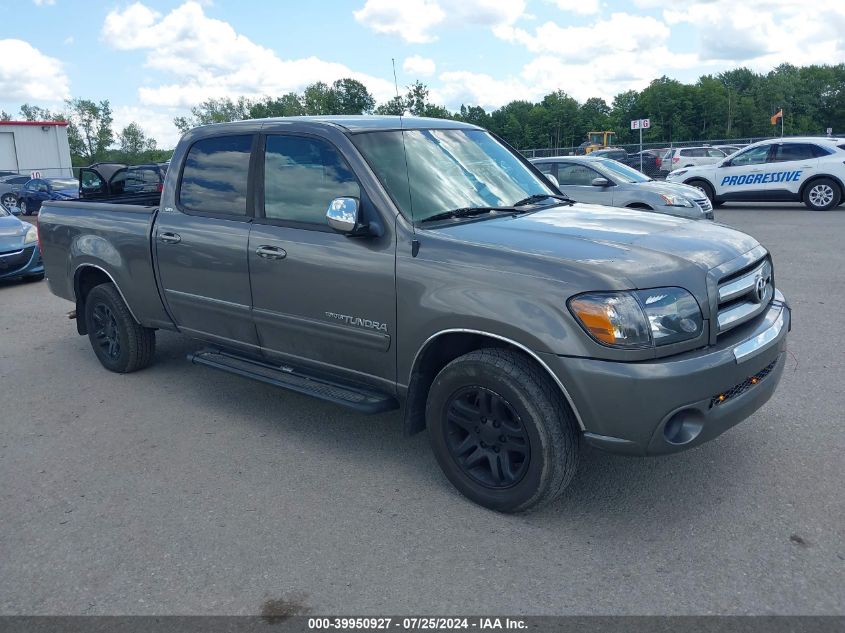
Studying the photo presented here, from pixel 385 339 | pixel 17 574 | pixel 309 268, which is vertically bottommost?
pixel 17 574

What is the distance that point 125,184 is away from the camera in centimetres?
1052

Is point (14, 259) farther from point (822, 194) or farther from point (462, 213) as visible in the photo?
point (822, 194)

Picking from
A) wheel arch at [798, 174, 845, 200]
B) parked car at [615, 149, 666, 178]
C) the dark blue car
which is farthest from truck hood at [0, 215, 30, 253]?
parked car at [615, 149, 666, 178]

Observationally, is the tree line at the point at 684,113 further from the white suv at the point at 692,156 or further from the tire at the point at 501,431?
the tire at the point at 501,431

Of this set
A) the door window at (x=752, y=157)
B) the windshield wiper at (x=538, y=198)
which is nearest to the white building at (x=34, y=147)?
the door window at (x=752, y=157)

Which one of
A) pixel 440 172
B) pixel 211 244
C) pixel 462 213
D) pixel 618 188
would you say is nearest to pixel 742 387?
pixel 462 213

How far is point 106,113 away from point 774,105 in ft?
304

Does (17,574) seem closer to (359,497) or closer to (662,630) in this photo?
(359,497)

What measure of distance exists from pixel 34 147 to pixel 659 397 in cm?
4988

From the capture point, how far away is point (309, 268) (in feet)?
13.9

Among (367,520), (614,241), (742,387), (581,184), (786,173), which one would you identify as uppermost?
(614,241)

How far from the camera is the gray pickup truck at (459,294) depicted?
3.24 meters

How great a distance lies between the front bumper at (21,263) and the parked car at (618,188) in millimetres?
7647

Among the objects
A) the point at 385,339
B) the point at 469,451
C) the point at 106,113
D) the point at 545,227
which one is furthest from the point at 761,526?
the point at 106,113
